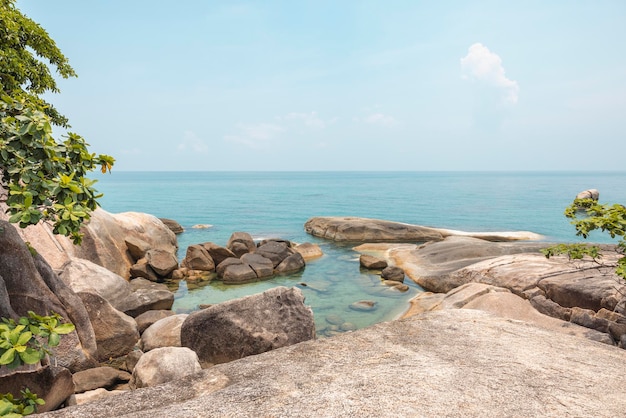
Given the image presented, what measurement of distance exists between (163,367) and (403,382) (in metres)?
5.45

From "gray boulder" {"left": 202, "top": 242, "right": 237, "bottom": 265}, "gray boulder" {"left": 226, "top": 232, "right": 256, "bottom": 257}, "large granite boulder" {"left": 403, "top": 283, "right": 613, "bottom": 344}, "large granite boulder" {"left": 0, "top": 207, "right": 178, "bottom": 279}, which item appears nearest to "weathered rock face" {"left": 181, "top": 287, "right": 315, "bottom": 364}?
"large granite boulder" {"left": 403, "top": 283, "right": 613, "bottom": 344}

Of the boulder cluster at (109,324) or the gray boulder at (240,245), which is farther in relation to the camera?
the gray boulder at (240,245)

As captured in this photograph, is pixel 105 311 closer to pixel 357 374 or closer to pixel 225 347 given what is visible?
pixel 225 347

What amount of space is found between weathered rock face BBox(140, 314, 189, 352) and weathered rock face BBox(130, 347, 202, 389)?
9.11ft

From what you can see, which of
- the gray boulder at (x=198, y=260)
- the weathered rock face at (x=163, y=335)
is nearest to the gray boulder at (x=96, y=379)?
the weathered rock face at (x=163, y=335)

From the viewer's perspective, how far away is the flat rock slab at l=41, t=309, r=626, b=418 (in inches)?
149

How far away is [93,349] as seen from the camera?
9.10m

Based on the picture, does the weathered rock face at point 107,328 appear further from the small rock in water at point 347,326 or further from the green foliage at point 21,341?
the green foliage at point 21,341

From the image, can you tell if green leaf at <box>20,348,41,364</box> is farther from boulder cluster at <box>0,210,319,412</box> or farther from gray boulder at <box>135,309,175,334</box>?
gray boulder at <box>135,309,175,334</box>

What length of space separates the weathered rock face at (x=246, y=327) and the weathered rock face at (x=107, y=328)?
211 centimetres

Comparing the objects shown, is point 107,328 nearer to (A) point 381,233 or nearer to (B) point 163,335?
(B) point 163,335

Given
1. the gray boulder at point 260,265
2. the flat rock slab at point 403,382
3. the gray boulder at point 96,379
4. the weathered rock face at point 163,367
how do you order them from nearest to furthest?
the flat rock slab at point 403,382 < the weathered rock face at point 163,367 < the gray boulder at point 96,379 < the gray boulder at point 260,265

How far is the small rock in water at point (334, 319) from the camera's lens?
15094mm

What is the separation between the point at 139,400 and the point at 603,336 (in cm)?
819
